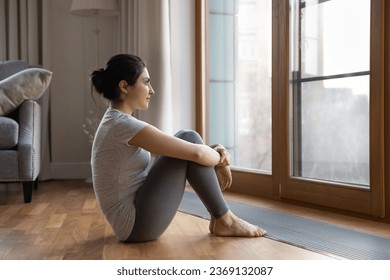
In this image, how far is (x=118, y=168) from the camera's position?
2.05 m

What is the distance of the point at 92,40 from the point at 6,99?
1.42 meters

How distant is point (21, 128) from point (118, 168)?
1.55m

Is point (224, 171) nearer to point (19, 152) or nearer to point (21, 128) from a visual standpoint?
point (19, 152)

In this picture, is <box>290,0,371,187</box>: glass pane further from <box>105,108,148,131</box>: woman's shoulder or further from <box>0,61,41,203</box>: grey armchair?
<box>0,61,41,203</box>: grey armchair

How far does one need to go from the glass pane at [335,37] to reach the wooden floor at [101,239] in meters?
0.77

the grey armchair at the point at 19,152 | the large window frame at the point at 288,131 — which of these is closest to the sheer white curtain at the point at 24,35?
the grey armchair at the point at 19,152

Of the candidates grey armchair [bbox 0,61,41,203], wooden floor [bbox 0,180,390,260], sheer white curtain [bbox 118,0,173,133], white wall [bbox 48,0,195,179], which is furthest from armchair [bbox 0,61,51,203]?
white wall [bbox 48,0,195,179]

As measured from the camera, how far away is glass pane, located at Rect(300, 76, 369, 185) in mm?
2744

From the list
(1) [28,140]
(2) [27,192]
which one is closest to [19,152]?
(1) [28,140]

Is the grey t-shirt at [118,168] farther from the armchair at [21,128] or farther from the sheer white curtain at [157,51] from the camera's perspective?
the sheer white curtain at [157,51]

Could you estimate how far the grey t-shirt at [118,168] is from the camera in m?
2.03
